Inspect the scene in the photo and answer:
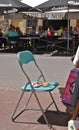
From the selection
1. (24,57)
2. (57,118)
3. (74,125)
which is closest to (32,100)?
(57,118)

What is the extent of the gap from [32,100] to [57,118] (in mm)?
1283

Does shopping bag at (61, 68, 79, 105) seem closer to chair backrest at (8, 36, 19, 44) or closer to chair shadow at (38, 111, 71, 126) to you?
chair shadow at (38, 111, 71, 126)

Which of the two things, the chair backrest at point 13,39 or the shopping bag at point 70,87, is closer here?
the shopping bag at point 70,87

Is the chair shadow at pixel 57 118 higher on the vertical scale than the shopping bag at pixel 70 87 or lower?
lower

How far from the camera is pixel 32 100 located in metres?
6.81

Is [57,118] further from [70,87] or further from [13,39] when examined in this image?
[13,39]

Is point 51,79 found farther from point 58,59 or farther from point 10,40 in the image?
point 10,40

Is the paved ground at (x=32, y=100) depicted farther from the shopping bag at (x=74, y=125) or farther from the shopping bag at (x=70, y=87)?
the shopping bag at (x=74, y=125)

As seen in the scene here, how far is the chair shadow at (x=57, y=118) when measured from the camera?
5366 mm

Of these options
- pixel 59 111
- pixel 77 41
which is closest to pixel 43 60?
pixel 59 111

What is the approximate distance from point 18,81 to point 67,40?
6374 millimetres

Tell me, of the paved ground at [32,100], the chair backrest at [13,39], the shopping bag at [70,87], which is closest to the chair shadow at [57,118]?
the paved ground at [32,100]

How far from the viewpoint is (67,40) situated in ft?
46.1

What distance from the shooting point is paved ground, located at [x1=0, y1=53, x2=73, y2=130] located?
5.37 meters
